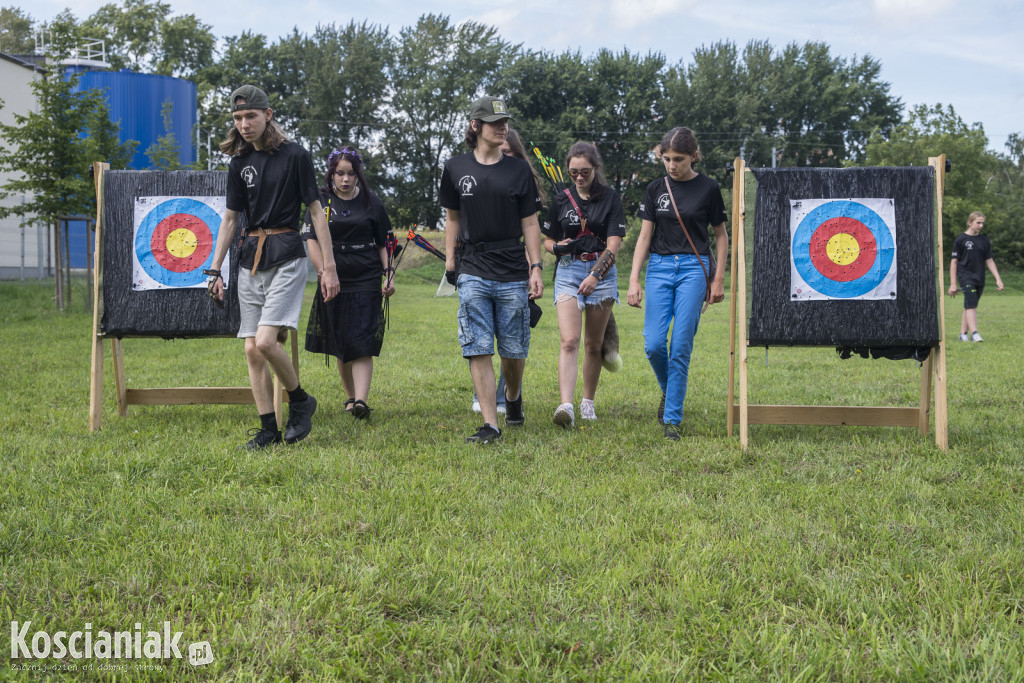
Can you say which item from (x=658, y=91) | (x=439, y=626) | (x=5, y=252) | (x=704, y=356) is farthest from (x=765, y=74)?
(x=439, y=626)

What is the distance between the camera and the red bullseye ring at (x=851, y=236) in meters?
5.78

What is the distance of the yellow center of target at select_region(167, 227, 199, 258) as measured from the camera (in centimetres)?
652

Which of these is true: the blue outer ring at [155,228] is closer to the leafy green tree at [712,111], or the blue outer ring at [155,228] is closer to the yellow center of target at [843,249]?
the yellow center of target at [843,249]

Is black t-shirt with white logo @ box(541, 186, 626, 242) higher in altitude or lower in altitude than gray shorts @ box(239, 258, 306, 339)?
higher

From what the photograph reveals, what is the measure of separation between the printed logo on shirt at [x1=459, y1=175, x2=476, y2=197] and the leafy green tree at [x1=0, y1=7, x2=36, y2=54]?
2830 inches

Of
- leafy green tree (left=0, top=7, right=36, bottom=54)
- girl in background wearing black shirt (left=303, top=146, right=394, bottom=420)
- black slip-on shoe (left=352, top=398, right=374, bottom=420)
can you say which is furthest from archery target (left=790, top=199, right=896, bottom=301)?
leafy green tree (left=0, top=7, right=36, bottom=54)

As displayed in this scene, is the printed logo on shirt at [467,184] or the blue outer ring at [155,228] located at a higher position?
the printed logo on shirt at [467,184]

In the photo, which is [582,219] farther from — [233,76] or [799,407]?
[233,76]

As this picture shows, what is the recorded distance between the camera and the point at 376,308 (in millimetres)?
6863

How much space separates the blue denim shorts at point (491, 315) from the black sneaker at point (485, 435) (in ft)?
1.64

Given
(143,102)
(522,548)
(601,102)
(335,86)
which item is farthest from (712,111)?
(522,548)

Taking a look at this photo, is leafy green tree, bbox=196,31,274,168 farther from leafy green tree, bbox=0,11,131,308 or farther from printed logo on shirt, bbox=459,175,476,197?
printed logo on shirt, bbox=459,175,476,197

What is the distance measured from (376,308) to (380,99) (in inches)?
2009

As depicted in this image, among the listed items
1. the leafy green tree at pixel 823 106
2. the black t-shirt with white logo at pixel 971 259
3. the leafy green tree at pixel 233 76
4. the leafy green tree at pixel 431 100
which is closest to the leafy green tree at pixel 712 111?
the leafy green tree at pixel 823 106
